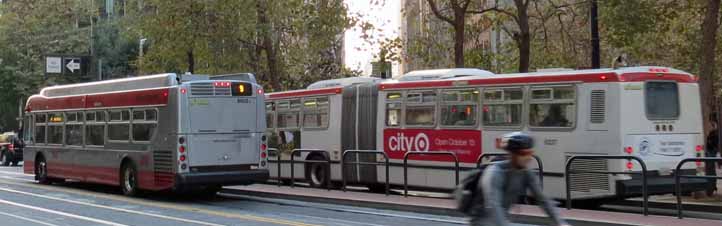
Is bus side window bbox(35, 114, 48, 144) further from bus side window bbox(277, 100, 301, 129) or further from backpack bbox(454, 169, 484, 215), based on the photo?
backpack bbox(454, 169, 484, 215)

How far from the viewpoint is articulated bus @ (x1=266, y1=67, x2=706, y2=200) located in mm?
15977

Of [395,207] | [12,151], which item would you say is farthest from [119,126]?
[12,151]

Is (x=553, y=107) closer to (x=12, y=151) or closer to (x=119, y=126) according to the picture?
(x=119, y=126)

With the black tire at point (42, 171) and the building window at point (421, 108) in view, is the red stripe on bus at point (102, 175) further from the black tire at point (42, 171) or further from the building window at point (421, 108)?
the building window at point (421, 108)

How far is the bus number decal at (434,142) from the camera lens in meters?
18.4

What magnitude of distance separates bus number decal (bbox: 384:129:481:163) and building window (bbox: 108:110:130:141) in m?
6.11

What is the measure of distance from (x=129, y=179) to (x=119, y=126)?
1.35 meters

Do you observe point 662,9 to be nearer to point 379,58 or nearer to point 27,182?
point 379,58

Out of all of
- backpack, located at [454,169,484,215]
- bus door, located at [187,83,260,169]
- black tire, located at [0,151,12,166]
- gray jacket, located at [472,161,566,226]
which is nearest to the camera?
gray jacket, located at [472,161,566,226]

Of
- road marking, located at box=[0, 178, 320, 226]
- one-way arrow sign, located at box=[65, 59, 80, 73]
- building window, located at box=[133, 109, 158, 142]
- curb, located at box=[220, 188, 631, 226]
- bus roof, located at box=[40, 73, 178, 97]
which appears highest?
one-way arrow sign, located at box=[65, 59, 80, 73]

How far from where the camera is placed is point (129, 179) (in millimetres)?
20625

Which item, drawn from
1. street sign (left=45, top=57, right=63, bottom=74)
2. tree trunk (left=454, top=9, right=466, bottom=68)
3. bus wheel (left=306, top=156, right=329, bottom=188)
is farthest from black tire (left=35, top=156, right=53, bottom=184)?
street sign (left=45, top=57, right=63, bottom=74)

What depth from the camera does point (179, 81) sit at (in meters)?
19.3

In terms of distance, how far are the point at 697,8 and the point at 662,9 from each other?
86.1 inches
